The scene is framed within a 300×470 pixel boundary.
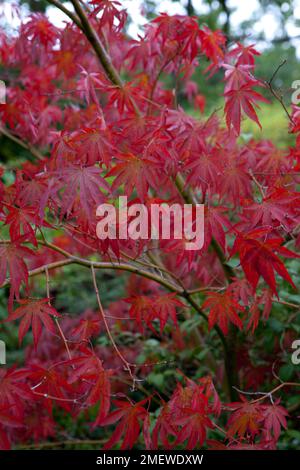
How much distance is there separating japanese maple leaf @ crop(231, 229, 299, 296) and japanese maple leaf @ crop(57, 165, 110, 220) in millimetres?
342

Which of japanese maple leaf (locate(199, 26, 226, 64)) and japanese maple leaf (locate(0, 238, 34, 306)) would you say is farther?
japanese maple leaf (locate(199, 26, 226, 64))

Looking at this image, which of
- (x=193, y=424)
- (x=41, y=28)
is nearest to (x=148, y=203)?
(x=193, y=424)

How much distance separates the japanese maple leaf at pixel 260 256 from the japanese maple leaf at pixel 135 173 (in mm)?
288

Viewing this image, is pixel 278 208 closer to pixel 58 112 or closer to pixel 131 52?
pixel 131 52

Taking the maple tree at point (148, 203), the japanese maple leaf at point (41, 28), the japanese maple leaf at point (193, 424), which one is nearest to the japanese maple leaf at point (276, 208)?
the maple tree at point (148, 203)

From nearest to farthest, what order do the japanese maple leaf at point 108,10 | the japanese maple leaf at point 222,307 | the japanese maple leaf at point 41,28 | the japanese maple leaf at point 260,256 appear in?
the japanese maple leaf at point 260,256, the japanese maple leaf at point 222,307, the japanese maple leaf at point 108,10, the japanese maple leaf at point 41,28

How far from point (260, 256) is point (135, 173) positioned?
1.25 feet

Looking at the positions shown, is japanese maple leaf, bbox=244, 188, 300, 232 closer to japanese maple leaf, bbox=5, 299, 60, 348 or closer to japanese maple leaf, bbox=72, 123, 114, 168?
japanese maple leaf, bbox=72, 123, 114, 168

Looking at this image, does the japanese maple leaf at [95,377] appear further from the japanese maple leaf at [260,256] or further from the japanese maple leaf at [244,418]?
the japanese maple leaf at [260,256]

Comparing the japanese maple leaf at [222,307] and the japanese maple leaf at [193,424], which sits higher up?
the japanese maple leaf at [222,307]

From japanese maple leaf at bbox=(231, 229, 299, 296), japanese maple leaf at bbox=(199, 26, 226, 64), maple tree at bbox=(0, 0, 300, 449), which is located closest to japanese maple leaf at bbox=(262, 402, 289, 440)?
maple tree at bbox=(0, 0, 300, 449)

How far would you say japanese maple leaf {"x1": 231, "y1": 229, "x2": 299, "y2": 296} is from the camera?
3.67 ft

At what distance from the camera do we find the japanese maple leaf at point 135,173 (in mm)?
1287

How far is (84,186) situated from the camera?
121 cm
